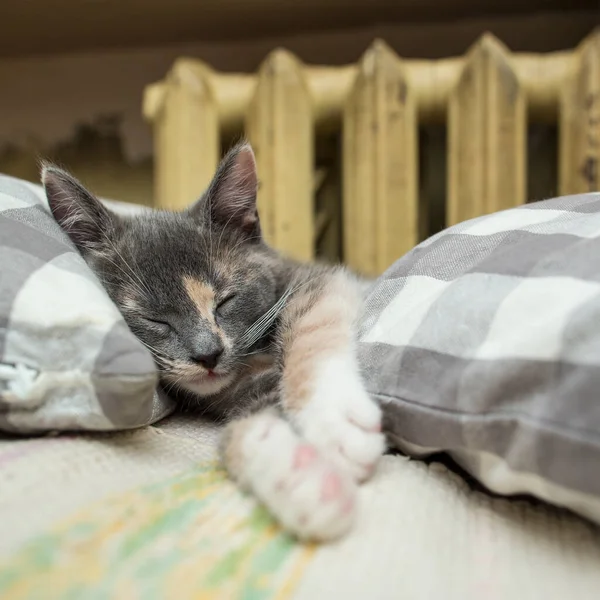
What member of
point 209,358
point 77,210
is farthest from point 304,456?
point 77,210

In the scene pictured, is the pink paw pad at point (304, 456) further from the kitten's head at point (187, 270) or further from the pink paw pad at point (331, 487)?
the kitten's head at point (187, 270)

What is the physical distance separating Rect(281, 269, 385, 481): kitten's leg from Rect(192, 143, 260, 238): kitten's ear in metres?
0.18

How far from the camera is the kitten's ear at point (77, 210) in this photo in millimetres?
729

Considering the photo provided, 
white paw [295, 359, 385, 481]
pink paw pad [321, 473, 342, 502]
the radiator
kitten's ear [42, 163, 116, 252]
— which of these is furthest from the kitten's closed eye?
the radiator

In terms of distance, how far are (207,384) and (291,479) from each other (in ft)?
1.02

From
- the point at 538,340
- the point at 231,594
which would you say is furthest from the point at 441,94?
the point at 231,594

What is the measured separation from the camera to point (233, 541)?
41 centimetres

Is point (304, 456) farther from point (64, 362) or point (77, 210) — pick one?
point (77, 210)

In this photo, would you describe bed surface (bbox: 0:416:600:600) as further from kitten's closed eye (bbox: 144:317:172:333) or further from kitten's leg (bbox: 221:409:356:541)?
kitten's closed eye (bbox: 144:317:172:333)

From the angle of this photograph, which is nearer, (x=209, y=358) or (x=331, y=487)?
(x=331, y=487)

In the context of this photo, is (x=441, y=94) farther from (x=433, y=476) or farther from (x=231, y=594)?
(x=231, y=594)

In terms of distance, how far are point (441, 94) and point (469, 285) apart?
1046mm

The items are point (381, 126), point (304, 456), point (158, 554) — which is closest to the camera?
point (158, 554)

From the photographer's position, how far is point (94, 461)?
0.50 meters
